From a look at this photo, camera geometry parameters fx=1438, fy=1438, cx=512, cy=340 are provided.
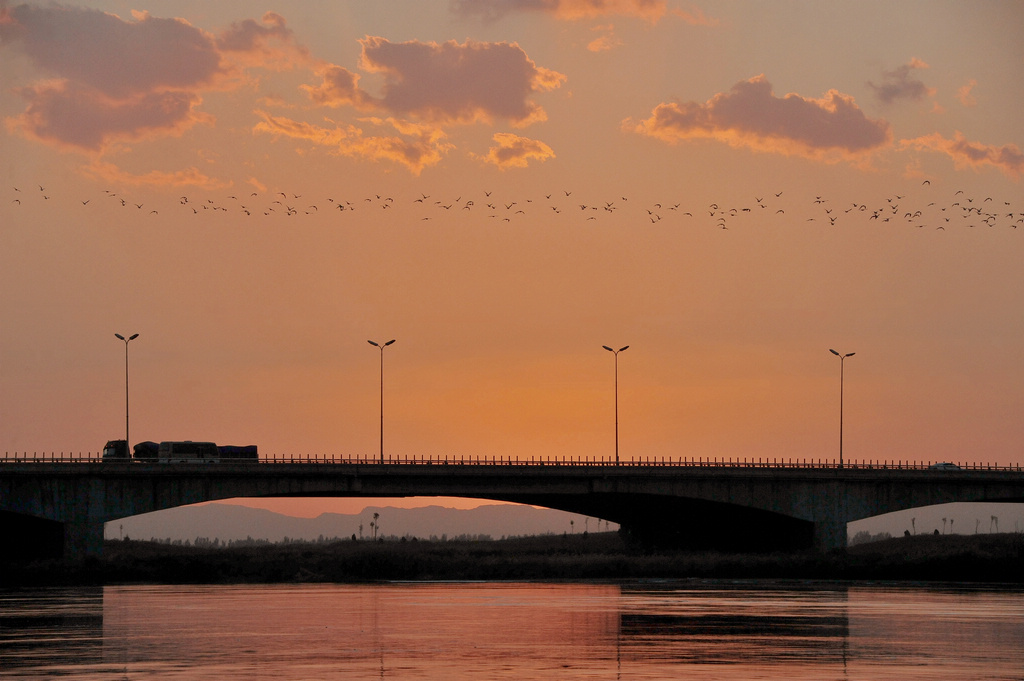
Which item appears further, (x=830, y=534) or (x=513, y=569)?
(x=830, y=534)

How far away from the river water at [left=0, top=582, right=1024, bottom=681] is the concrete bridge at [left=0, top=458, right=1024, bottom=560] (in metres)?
26.4

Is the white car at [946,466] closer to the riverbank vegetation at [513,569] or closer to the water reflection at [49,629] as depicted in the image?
the riverbank vegetation at [513,569]

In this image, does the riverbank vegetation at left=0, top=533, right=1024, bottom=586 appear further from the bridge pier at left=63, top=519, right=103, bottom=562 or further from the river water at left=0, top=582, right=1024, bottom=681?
the river water at left=0, top=582, right=1024, bottom=681

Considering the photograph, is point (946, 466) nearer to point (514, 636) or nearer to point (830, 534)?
point (830, 534)

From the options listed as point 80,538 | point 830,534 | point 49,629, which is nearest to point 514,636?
point 49,629

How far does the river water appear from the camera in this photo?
38.4 metres

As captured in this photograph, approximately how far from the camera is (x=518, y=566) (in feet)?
370

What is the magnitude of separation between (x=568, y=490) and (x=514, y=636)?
242 ft

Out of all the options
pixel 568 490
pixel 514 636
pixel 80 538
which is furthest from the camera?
pixel 568 490

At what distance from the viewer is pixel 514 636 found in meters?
49.7

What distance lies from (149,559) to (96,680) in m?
74.4

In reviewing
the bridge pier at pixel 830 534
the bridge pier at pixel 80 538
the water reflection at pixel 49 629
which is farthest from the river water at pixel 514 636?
the bridge pier at pixel 830 534

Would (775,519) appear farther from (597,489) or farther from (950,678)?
(950,678)

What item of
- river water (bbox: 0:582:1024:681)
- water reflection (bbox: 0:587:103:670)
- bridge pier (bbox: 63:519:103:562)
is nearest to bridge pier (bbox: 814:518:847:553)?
river water (bbox: 0:582:1024:681)
